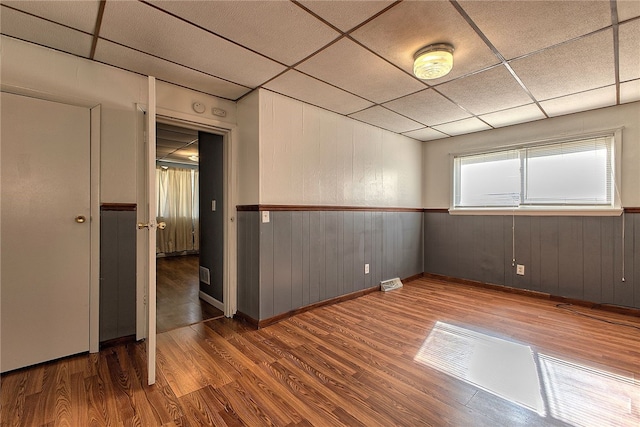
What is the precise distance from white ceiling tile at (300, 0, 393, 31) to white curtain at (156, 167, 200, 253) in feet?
20.4

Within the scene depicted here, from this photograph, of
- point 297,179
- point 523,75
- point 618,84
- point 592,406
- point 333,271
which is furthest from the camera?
point 333,271

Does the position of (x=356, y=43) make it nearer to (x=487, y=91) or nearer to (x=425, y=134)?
(x=487, y=91)

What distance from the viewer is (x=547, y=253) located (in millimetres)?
3641

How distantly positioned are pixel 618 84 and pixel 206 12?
3.59 meters

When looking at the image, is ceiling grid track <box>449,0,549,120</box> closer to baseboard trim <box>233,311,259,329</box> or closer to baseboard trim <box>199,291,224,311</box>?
baseboard trim <box>233,311,259,329</box>

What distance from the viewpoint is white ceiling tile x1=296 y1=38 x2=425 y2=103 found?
7.01 ft

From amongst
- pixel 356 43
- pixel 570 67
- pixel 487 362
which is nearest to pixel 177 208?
pixel 356 43

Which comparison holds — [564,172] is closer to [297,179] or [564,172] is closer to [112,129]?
[297,179]

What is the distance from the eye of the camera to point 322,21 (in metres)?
1.78

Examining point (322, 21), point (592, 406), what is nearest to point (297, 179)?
point (322, 21)

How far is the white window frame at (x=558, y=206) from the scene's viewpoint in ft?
10.5

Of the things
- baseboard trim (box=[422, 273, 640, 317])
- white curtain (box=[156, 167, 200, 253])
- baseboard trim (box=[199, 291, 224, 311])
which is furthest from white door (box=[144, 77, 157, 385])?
white curtain (box=[156, 167, 200, 253])

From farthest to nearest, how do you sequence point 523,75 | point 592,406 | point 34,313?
1. point 523,75
2. point 34,313
3. point 592,406

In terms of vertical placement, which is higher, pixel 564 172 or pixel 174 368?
pixel 564 172
